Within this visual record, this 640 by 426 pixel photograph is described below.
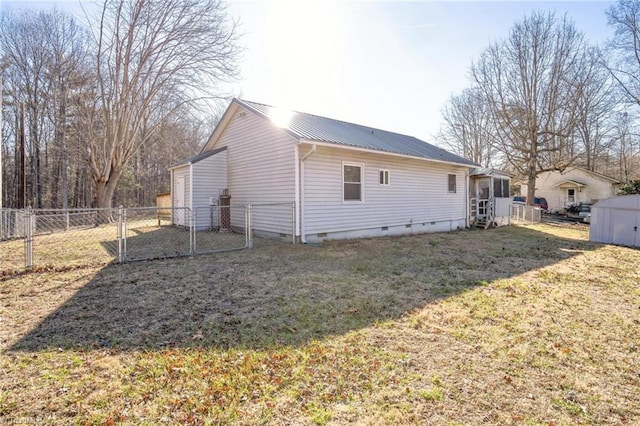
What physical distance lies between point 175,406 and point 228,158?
1082 centimetres

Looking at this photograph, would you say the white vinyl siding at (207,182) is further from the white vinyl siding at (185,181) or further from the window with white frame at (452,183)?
the window with white frame at (452,183)

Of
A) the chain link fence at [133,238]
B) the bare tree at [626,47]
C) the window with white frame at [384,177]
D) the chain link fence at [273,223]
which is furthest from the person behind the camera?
the bare tree at [626,47]

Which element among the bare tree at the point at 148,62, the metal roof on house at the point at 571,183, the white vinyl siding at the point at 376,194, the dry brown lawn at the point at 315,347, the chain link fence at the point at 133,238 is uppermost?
the bare tree at the point at 148,62

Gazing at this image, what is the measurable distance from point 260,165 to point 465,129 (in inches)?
986

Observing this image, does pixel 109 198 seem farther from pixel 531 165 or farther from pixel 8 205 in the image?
pixel 531 165

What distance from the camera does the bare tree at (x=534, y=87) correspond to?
64.2 ft

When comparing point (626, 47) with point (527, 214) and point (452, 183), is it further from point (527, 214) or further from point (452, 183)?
point (452, 183)

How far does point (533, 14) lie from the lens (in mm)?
19672

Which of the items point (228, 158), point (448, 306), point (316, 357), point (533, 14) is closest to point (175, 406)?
point (316, 357)

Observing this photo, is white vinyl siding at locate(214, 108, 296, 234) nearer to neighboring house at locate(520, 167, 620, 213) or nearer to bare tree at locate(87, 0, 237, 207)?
bare tree at locate(87, 0, 237, 207)

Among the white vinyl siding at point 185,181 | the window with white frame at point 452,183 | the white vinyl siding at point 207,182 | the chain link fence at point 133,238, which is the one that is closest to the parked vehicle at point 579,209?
the window with white frame at point 452,183

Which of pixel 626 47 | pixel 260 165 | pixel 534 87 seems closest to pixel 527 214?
pixel 534 87

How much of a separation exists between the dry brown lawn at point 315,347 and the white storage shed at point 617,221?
276 inches

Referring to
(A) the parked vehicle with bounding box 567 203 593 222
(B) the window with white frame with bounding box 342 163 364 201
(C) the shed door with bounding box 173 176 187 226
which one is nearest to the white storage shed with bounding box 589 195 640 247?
(B) the window with white frame with bounding box 342 163 364 201
